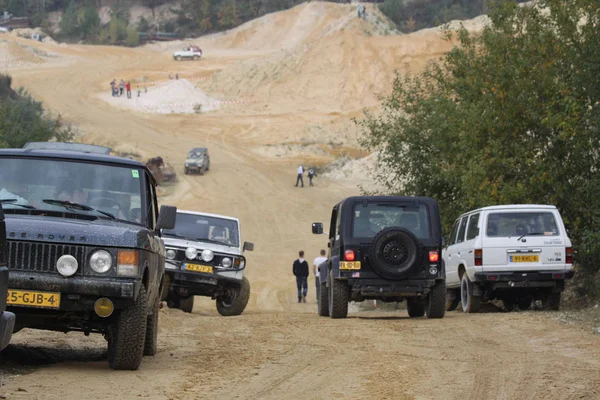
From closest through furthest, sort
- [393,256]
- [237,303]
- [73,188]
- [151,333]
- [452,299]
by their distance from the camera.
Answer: [73,188] → [151,333] → [393,256] → [237,303] → [452,299]

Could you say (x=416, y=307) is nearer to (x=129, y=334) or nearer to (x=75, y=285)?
(x=129, y=334)

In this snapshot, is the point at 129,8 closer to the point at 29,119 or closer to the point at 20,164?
the point at 29,119

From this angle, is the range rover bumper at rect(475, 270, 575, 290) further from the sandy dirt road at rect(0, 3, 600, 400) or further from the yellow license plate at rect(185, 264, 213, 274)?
the yellow license plate at rect(185, 264, 213, 274)

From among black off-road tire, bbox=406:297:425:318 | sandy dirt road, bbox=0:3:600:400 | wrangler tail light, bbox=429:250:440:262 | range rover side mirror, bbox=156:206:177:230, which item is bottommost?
sandy dirt road, bbox=0:3:600:400

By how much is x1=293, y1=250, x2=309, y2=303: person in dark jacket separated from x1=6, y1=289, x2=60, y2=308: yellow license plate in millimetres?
20304

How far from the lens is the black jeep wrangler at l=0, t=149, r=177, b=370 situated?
8516mm

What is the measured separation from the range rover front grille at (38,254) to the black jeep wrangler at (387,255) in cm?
853

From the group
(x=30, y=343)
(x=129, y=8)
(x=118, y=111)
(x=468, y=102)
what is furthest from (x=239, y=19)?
(x=30, y=343)

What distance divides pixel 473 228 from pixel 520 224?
3.27 feet

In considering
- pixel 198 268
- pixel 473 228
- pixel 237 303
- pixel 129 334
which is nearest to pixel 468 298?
pixel 473 228

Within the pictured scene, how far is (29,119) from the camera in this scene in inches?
1975

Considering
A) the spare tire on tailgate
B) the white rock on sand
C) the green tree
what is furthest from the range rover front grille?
the white rock on sand

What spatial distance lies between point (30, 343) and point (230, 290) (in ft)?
27.5

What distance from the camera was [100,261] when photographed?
8.62 metres
